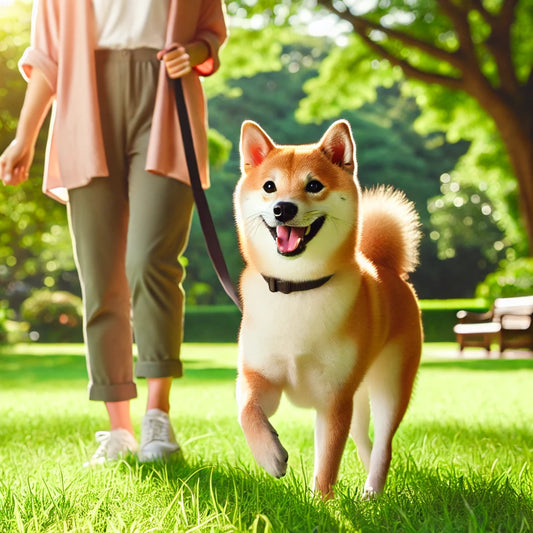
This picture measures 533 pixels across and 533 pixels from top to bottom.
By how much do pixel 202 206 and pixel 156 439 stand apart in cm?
101

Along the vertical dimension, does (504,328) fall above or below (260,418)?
below

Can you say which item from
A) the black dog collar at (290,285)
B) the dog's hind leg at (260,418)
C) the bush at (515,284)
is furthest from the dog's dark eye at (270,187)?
the bush at (515,284)

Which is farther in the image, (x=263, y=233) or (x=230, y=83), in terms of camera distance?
(x=230, y=83)

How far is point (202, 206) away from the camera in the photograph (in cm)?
270

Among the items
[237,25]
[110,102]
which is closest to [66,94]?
[110,102]

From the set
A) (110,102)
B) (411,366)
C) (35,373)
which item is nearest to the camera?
(411,366)

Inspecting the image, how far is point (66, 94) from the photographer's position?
3.33 meters

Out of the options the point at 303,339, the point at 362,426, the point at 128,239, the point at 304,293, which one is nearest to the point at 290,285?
the point at 304,293

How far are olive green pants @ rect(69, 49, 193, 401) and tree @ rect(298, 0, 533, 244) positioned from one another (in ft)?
37.4

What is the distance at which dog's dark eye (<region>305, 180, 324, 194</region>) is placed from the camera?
2.21 meters

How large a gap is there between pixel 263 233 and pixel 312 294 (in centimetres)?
21

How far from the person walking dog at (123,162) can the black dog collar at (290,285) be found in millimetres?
1079

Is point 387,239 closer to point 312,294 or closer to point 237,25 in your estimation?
point 312,294

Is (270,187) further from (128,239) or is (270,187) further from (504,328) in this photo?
(504,328)
